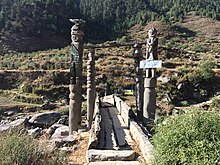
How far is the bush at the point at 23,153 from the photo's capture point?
5.62m

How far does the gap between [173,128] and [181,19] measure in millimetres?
87563

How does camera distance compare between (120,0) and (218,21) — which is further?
(120,0)

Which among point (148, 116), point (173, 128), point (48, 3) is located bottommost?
point (148, 116)

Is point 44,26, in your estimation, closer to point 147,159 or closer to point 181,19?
point 181,19

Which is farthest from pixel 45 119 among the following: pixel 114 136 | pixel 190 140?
pixel 190 140

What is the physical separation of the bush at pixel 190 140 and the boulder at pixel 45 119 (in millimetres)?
18430

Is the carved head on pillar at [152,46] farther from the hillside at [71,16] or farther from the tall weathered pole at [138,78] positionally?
the hillside at [71,16]

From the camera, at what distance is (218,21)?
87.8 m

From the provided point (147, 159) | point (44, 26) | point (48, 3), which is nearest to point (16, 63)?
point (44, 26)

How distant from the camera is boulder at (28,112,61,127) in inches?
893

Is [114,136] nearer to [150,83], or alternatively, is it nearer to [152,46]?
[150,83]

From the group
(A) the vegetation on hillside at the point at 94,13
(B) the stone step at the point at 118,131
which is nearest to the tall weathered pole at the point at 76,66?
(B) the stone step at the point at 118,131

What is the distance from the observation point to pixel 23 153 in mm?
5785

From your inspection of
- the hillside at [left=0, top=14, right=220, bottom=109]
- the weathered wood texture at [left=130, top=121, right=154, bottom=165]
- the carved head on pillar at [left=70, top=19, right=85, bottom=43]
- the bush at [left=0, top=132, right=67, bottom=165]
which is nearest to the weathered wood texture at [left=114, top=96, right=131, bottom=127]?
the weathered wood texture at [left=130, top=121, right=154, bottom=165]
